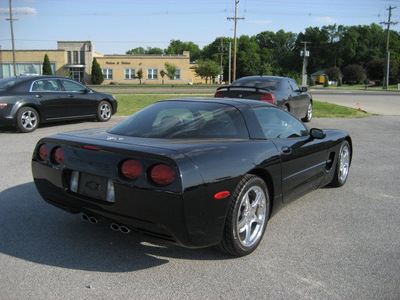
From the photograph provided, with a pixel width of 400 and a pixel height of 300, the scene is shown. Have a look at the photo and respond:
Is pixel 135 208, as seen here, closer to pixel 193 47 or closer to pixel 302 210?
pixel 302 210

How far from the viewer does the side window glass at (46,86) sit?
32.6 ft

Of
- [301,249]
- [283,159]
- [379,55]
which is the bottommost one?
[301,249]

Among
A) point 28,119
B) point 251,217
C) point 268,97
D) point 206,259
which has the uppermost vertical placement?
point 268,97

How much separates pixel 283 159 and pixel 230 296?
5.12 ft

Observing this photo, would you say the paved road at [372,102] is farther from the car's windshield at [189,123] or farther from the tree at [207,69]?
the tree at [207,69]

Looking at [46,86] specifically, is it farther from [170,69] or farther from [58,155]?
[170,69]

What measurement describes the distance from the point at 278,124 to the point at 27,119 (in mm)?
7463

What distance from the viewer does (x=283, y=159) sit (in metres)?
3.76

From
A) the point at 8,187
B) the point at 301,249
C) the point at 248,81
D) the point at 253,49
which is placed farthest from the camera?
the point at 253,49

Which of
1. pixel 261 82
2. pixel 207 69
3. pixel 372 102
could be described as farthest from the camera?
pixel 207 69

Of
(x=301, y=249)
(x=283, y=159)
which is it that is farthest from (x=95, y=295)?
(x=283, y=159)

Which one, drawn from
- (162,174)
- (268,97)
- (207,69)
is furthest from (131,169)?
(207,69)

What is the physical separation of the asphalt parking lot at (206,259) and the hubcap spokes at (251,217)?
149 mm

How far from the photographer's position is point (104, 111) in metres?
11.9
